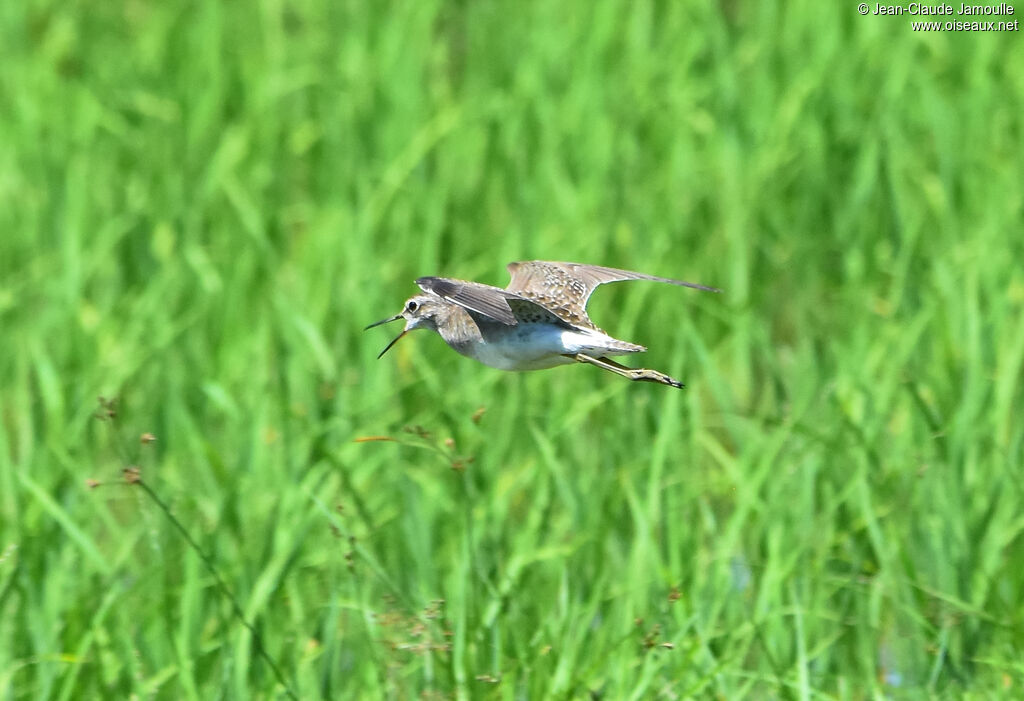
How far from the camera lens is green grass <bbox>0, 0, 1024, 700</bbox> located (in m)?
3.33

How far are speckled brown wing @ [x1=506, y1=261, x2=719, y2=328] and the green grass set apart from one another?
1.27 ft

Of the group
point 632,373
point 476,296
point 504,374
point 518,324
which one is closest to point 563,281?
point 632,373

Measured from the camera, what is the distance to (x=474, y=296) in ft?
8.90

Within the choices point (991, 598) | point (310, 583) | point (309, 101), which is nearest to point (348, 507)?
point (310, 583)

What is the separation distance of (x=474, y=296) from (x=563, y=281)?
86cm

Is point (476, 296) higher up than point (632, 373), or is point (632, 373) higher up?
point (476, 296)

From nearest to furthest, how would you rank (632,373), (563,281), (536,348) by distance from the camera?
(536,348), (632,373), (563,281)

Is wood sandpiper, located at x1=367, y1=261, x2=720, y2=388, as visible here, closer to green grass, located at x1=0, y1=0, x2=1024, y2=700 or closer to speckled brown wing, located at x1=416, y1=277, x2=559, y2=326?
speckled brown wing, located at x1=416, y1=277, x2=559, y2=326

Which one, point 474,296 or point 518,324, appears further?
point 518,324

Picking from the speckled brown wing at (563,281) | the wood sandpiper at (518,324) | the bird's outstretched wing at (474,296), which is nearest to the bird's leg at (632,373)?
the wood sandpiper at (518,324)

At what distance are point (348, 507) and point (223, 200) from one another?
1.95 m

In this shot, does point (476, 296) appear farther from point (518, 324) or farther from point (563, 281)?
point (563, 281)

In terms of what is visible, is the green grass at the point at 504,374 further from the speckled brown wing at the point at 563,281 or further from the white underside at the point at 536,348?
the speckled brown wing at the point at 563,281

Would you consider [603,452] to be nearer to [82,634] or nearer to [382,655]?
[382,655]
